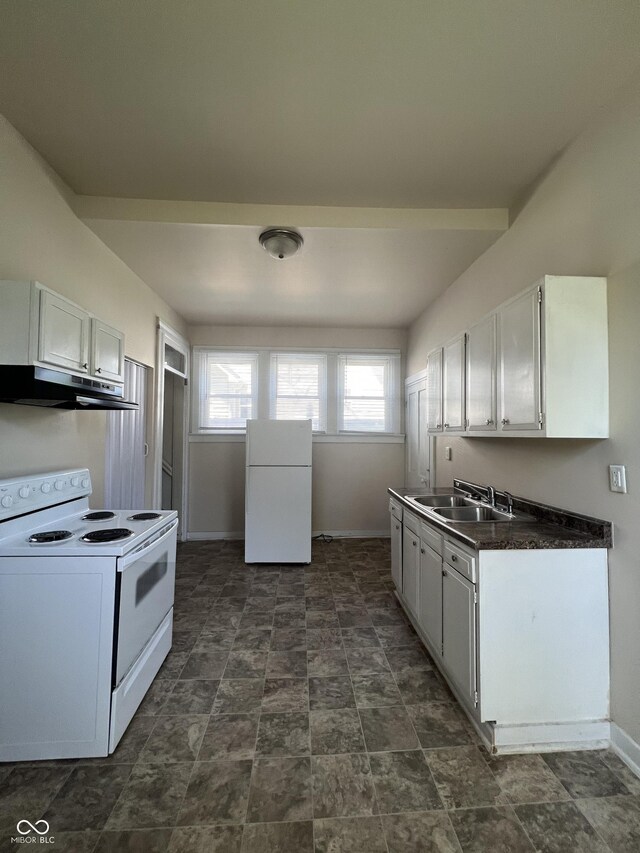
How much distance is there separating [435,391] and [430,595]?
5.18ft

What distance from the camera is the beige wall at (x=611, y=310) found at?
146 cm

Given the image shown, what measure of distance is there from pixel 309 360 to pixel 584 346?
3.36m

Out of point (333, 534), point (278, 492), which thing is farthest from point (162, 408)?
point (333, 534)

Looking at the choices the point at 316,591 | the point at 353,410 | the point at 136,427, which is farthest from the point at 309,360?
the point at 316,591

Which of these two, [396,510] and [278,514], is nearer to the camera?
[396,510]

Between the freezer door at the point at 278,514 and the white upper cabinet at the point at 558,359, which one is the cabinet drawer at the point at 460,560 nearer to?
the white upper cabinet at the point at 558,359

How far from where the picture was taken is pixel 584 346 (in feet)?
5.17

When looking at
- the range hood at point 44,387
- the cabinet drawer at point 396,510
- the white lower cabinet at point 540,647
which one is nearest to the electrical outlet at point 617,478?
the white lower cabinet at point 540,647

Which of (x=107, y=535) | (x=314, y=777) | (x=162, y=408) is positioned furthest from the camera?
(x=162, y=408)

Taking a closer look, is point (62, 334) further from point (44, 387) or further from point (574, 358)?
point (574, 358)

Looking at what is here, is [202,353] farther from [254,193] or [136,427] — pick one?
[254,193]

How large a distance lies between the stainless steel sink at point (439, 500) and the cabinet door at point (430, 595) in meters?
0.51

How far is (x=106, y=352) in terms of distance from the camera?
2.11 m

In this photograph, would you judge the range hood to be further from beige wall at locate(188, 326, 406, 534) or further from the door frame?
beige wall at locate(188, 326, 406, 534)
